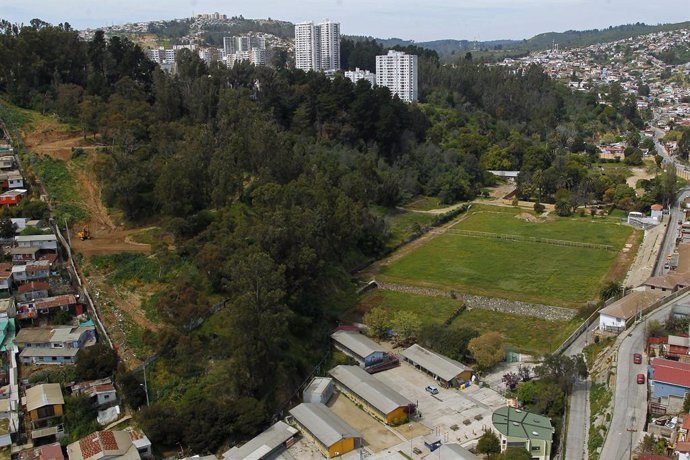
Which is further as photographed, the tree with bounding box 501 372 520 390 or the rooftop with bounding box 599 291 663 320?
the rooftop with bounding box 599 291 663 320

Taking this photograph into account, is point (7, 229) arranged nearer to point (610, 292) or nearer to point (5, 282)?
point (5, 282)

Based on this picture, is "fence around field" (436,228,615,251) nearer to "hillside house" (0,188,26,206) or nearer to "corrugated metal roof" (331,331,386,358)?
"corrugated metal roof" (331,331,386,358)

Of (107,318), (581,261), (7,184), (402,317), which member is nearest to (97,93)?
(7,184)

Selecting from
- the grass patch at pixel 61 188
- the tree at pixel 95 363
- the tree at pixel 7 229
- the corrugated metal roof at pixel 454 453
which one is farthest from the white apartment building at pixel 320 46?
the corrugated metal roof at pixel 454 453

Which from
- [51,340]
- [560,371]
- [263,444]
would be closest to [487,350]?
[560,371]

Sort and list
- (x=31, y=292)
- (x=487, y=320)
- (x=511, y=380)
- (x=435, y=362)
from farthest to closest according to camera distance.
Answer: (x=487, y=320)
(x=31, y=292)
(x=435, y=362)
(x=511, y=380)

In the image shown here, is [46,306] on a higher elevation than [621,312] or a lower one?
higher

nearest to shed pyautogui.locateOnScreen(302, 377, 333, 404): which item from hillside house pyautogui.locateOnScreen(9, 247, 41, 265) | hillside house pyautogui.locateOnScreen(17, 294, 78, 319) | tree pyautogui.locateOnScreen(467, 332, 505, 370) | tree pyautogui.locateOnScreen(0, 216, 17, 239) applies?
tree pyautogui.locateOnScreen(467, 332, 505, 370)
